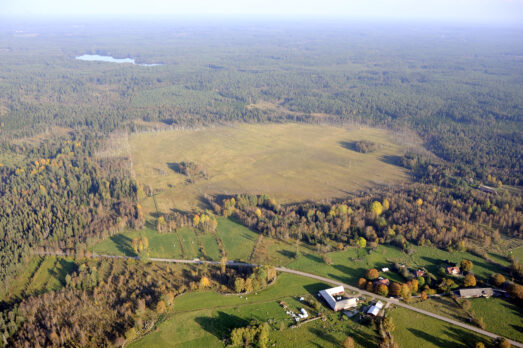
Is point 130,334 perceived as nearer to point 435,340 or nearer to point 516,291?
point 435,340

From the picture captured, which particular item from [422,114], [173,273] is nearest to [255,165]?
[173,273]

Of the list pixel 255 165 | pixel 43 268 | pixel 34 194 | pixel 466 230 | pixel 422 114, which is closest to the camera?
pixel 43 268

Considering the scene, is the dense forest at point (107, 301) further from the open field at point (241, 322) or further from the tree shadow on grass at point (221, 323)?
the tree shadow on grass at point (221, 323)

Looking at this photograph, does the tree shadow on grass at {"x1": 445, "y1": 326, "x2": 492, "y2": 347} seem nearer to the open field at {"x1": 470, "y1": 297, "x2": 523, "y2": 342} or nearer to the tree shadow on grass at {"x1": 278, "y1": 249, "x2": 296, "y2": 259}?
the open field at {"x1": 470, "y1": 297, "x2": 523, "y2": 342}

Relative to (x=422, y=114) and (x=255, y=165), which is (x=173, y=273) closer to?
(x=255, y=165)

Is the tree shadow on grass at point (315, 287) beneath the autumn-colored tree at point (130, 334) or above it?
above

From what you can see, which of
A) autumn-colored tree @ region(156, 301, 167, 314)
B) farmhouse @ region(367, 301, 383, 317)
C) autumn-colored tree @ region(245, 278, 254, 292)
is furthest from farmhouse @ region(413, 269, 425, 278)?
autumn-colored tree @ region(156, 301, 167, 314)

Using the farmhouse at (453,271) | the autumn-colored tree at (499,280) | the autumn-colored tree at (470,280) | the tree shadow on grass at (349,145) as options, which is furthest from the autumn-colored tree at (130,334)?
the tree shadow on grass at (349,145)
